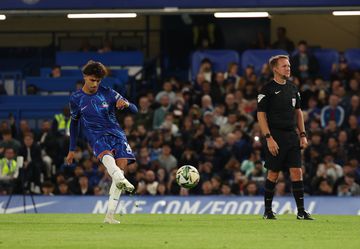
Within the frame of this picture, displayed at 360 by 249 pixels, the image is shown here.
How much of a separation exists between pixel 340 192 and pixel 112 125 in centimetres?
1019

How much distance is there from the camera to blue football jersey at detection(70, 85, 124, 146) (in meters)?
15.7

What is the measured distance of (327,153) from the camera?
84.9 ft

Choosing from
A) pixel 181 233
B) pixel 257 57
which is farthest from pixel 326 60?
pixel 181 233

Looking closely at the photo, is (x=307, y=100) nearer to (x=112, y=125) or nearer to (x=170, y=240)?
(x=112, y=125)

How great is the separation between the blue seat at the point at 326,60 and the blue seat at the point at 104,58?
16.5 feet

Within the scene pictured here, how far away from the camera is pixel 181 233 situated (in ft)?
45.4

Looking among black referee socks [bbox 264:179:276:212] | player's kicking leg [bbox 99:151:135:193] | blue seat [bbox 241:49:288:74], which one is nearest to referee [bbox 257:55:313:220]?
black referee socks [bbox 264:179:276:212]

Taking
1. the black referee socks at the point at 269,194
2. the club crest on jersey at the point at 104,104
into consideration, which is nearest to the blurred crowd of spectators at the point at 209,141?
the black referee socks at the point at 269,194

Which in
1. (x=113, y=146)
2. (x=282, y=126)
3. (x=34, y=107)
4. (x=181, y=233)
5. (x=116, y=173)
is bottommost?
(x=181, y=233)

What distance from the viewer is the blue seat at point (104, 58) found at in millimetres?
32875

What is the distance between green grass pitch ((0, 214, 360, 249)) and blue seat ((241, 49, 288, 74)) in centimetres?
1443

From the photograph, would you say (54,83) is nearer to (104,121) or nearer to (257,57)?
(257,57)

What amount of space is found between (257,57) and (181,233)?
17968mm

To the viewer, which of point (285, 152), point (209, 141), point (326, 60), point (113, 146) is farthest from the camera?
point (326, 60)
